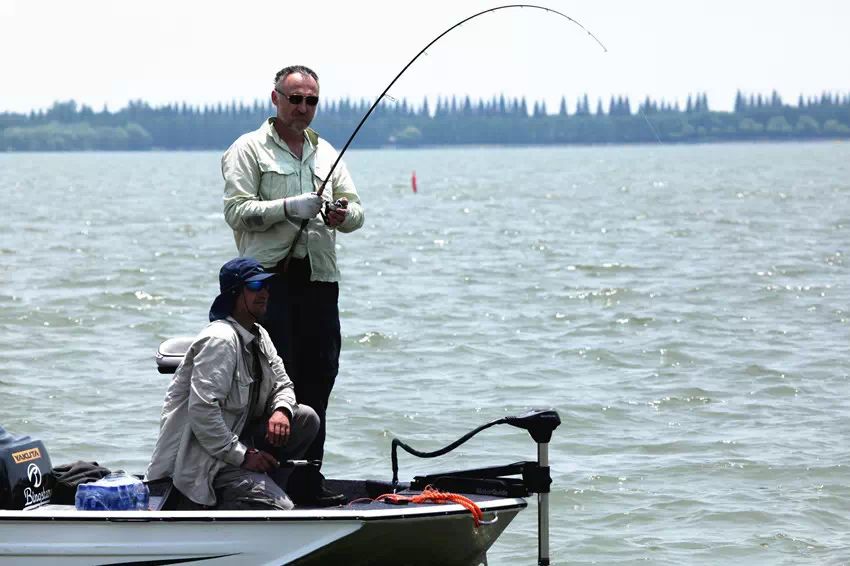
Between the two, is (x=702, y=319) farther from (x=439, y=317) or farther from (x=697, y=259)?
(x=697, y=259)

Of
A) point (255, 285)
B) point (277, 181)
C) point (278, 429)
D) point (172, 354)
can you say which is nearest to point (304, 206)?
point (277, 181)

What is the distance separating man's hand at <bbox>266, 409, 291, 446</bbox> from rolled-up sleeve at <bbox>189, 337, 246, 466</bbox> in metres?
0.17

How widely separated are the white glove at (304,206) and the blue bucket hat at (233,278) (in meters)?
0.52

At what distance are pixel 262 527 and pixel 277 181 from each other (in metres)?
1.61

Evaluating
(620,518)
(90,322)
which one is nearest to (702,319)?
(90,322)

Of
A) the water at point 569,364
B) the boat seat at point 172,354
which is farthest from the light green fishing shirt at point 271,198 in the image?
the water at point 569,364

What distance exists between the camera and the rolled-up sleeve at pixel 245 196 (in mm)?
6512

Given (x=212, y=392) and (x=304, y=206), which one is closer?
(x=212, y=392)

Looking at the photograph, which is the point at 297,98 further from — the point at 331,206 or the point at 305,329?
the point at 305,329

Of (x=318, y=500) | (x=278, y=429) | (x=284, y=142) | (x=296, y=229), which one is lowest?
(x=318, y=500)

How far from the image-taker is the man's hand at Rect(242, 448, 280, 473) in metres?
5.92

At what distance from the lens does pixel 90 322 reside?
1752cm

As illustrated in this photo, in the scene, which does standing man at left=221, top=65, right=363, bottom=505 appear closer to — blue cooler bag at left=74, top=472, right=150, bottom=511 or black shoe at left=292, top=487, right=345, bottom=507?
black shoe at left=292, top=487, right=345, bottom=507

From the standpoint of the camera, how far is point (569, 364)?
14375 mm
